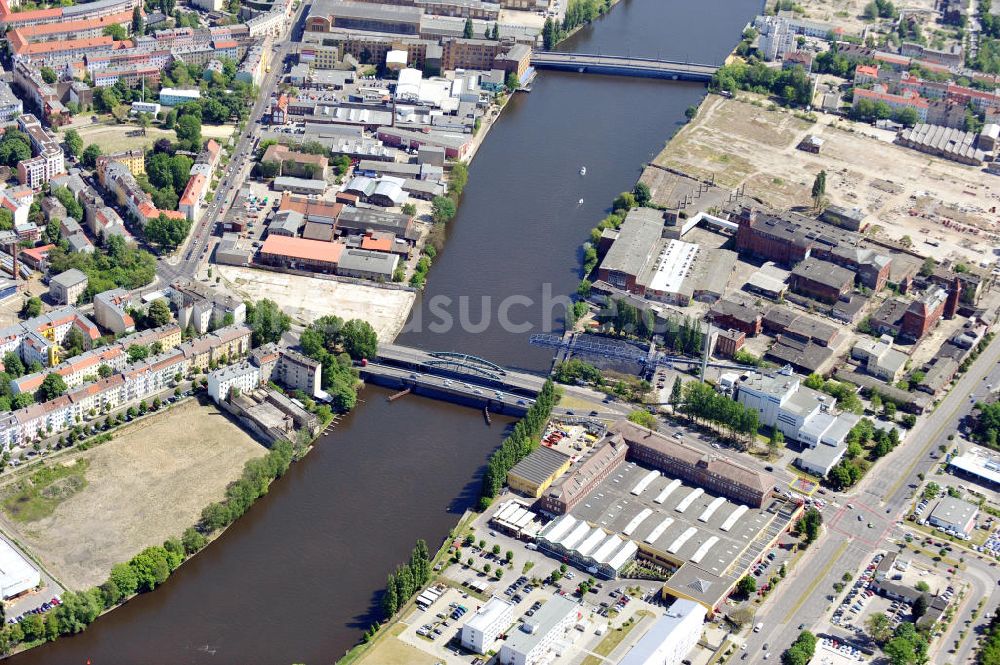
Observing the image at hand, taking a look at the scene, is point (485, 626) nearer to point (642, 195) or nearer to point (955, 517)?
point (955, 517)

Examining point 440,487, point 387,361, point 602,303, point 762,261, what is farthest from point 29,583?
point 762,261

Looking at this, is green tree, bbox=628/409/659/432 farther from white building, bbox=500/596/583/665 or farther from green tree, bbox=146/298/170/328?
green tree, bbox=146/298/170/328

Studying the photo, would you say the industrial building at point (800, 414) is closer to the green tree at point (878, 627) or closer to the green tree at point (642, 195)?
the green tree at point (878, 627)

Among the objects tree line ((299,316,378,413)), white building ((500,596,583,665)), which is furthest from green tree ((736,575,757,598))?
tree line ((299,316,378,413))

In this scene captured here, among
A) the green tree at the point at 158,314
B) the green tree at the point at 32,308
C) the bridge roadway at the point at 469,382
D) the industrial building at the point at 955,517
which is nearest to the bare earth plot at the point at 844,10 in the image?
the bridge roadway at the point at 469,382

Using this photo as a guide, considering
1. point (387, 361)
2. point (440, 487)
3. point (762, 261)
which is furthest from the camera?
point (762, 261)

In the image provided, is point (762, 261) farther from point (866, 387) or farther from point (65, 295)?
point (65, 295)

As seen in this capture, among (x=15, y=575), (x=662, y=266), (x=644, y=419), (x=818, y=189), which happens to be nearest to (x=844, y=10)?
(x=818, y=189)
